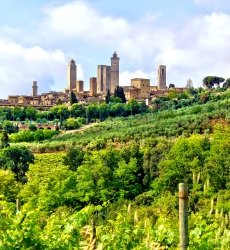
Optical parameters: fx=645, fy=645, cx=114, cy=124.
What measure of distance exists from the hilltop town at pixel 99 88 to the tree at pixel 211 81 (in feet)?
25.6

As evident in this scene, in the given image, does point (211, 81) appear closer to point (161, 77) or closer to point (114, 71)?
point (161, 77)

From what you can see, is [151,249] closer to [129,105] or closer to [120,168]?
[120,168]

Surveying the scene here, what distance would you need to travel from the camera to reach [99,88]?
13438 cm

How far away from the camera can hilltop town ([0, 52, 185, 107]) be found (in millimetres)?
109812

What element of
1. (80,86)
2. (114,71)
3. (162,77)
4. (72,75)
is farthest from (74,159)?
(72,75)

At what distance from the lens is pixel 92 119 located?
80.0m

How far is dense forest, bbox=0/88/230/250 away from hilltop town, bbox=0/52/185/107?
180ft

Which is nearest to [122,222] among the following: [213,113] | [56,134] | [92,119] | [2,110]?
[213,113]

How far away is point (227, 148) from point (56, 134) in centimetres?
4185

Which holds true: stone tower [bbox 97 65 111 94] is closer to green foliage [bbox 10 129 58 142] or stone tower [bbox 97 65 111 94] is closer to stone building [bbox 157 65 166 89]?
stone building [bbox 157 65 166 89]

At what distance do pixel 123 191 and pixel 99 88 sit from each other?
10557cm

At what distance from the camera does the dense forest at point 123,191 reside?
7461 mm

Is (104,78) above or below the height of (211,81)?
above

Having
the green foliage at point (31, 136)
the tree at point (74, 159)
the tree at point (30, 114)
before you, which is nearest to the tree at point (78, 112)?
the tree at point (30, 114)
